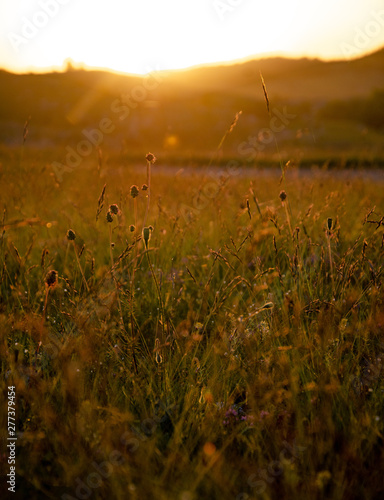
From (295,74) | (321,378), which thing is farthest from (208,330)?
(295,74)

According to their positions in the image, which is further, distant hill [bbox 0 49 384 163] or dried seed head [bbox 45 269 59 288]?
distant hill [bbox 0 49 384 163]

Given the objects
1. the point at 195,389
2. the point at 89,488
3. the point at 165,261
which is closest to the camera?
the point at 89,488

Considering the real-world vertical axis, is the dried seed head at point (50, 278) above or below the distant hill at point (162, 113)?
below

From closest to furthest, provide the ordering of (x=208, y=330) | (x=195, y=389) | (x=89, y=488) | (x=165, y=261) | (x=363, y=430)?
(x=89, y=488), (x=363, y=430), (x=195, y=389), (x=208, y=330), (x=165, y=261)

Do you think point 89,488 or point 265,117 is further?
point 265,117

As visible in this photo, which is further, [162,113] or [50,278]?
[162,113]

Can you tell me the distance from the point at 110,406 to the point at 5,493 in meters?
0.42

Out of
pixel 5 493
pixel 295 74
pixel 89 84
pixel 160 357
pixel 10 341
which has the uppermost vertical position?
pixel 295 74

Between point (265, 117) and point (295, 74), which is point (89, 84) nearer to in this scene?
point (265, 117)

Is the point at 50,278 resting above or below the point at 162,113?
below

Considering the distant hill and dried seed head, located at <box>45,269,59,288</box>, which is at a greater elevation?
the distant hill

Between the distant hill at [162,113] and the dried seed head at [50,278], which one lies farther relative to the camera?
the distant hill at [162,113]

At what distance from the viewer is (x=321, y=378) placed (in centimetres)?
161

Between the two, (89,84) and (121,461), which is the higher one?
(89,84)
